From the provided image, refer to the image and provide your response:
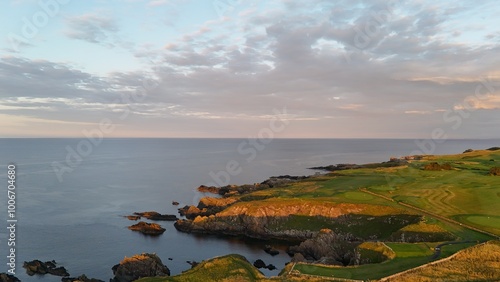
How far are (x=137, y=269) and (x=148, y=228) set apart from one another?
25.6 m

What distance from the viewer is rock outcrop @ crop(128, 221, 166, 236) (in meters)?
69.9

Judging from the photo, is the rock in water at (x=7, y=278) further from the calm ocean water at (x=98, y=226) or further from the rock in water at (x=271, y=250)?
the rock in water at (x=271, y=250)

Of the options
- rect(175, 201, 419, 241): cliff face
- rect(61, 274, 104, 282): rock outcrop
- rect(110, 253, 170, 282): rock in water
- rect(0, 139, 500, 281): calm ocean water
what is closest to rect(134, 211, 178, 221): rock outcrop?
rect(0, 139, 500, 281): calm ocean water

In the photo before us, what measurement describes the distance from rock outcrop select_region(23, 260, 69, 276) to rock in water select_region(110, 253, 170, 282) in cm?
832

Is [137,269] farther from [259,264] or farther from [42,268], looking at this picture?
[259,264]

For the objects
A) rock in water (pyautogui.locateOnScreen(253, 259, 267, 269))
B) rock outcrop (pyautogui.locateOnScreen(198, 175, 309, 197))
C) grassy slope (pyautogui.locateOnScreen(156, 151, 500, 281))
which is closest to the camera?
grassy slope (pyautogui.locateOnScreen(156, 151, 500, 281))

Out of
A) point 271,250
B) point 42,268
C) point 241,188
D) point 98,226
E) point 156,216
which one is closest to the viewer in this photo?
point 42,268

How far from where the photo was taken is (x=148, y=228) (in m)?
71.2

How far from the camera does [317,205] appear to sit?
66875 millimetres

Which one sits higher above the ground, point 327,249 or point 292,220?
point 292,220

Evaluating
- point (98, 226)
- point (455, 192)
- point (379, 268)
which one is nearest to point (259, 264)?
point (379, 268)

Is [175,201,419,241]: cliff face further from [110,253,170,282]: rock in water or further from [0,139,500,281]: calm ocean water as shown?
[110,253,170,282]: rock in water

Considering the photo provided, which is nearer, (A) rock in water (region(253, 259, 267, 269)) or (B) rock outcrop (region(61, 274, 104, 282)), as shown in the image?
(B) rock outcrop (region(61, 274, 104, 282))

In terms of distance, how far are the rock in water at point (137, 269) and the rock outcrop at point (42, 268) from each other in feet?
27.3
